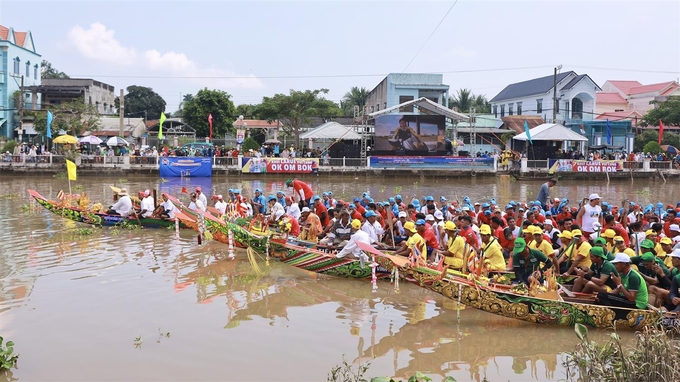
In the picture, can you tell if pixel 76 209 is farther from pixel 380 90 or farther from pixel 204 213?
pixel 380 90

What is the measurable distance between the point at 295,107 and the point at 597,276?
117 ft

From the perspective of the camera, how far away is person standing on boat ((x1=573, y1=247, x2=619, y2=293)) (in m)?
8.26

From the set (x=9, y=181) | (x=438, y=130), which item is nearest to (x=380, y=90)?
(x=438, y=130)

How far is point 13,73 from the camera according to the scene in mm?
44875

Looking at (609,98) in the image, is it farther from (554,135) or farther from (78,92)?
(78,92)

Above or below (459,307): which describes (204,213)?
above

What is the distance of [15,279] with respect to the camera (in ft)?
36.2

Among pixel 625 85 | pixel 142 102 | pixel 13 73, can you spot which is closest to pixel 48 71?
pixel 142 102

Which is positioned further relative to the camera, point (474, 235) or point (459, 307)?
point (474, 235)

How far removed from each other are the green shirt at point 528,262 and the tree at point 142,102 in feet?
202

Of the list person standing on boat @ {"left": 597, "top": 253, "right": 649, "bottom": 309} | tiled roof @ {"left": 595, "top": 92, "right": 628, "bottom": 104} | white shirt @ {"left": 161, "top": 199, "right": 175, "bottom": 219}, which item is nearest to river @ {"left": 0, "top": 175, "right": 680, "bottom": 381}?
person standing on boat @ {"left": 597, "top": 253, "right": 649, "bottom": 309}

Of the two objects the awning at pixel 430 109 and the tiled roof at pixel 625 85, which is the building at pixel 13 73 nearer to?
the awning at pixel 430 109

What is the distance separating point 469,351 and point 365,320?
5.76ft

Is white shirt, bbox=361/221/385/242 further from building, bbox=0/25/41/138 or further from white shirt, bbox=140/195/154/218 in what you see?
building, bbox=0/25/41/138
